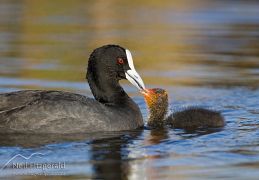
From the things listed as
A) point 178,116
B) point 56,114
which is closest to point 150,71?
point 178,116

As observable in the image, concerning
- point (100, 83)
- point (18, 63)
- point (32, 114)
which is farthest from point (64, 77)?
point (32, 114)

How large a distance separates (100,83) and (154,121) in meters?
0.96

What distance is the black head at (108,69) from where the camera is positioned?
11609mm

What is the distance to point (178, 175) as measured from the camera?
27.6 feet

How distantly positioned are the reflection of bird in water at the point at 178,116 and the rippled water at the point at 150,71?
0.29 metres

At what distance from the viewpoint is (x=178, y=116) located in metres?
11.7

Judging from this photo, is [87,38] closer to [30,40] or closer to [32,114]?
[30,40]

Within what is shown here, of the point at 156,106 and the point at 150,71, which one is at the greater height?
the point at 150,71

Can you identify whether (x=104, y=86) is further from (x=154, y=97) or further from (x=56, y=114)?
(x=56, y=114)

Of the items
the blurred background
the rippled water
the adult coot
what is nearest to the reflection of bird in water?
the rippled water

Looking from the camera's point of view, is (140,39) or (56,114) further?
(140,39)

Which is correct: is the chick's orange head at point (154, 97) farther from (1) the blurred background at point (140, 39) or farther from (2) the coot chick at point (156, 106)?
(1) the blurred background at point (140, 39)

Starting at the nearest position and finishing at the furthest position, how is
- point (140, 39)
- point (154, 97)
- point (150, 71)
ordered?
1. point (154, 97)
2. point (150, 71)
3. point (140, 39)

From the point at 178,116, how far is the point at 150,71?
568cm
